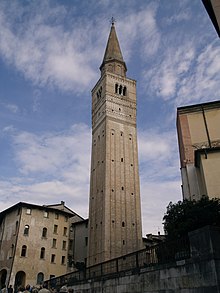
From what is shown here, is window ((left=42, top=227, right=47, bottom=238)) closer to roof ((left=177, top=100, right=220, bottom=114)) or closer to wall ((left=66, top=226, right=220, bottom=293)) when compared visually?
roof ((left=177, top=100, right=220, bottom=114))

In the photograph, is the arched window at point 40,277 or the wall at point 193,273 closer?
the wall at point 193,273

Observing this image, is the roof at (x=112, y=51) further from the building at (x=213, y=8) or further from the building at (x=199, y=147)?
the building at (x=213, y=8)

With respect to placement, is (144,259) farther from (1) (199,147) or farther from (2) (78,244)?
(2) (78,244)

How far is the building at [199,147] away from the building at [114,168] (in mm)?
9914

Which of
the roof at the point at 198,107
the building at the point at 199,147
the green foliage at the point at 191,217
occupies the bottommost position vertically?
the green foliage at the point at 191,217

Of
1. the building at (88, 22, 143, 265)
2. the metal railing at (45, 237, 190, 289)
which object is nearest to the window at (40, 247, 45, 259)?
the building at (88, 22, 143, 265)

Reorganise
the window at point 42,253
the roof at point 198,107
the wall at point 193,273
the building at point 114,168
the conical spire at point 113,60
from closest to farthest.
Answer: the wall at point 193,273 → the roof at point 198,107 → the window at point 42,253 → the building at point 114,168 → the conical spire at point 113,60

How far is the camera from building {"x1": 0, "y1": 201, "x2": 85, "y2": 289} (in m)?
30.0

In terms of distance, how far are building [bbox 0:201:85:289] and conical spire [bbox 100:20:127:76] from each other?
24030mm

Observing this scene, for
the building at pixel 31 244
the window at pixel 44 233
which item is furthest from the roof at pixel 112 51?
the window at pixel 44 233

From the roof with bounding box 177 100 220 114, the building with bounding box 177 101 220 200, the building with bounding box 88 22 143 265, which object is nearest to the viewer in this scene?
the building with bounding box 177 101 220 200

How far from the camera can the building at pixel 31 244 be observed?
30031mm

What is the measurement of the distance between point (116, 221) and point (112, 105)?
53.5 ft

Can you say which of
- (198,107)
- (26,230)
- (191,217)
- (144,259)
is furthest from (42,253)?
(144,259)
